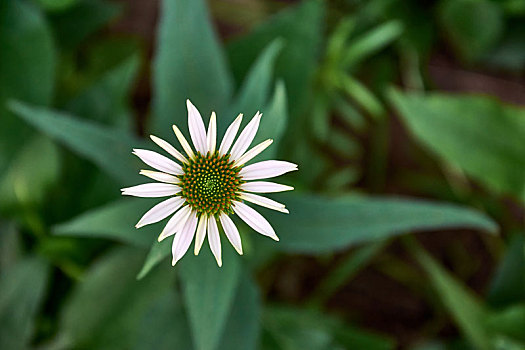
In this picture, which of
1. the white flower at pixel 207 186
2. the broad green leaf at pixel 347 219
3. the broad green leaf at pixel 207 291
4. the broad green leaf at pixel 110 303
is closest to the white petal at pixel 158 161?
the white flower at pixel 207 186

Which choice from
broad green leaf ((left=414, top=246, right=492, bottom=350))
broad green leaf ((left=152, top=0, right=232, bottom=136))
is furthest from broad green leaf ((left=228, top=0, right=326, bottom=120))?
broad green leaf ((left=414, top=246, right=492, bottom=350))

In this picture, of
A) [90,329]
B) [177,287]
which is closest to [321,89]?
[177,287]

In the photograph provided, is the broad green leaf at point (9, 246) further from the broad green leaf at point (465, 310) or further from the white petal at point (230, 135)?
the broad green leaf at point (465, 310)

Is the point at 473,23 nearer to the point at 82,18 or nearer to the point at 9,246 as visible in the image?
the point at 82,18

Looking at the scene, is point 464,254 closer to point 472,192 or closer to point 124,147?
point 472,192

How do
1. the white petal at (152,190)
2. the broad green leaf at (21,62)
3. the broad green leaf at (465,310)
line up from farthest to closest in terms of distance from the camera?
1. the broad green leaf at (465,310)
2. the broad green leaf at (21,62)
3. the white petal at (152,190)

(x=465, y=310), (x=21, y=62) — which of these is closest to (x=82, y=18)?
(x=21, y=62)
